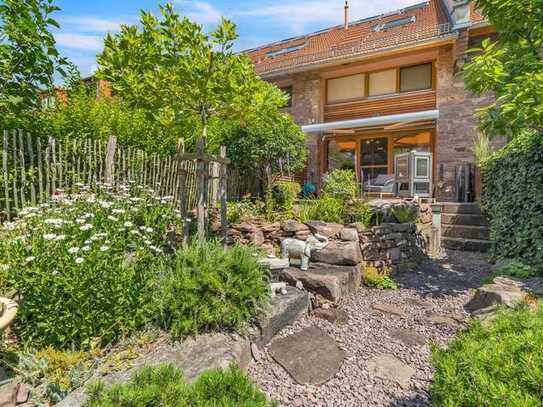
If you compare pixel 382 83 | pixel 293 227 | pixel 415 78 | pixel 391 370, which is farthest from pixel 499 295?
pixel 382 83

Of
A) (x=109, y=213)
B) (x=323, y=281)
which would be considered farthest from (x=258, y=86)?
(x=323, y=281)

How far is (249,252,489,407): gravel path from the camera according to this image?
2.48m

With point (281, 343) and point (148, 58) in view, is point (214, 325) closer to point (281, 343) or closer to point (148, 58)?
point (281, 343)

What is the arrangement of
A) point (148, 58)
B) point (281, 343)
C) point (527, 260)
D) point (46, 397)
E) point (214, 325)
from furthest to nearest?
1. point (527, 260)
2. point (148, 58)
3. point (281, 343)
4. point (214, 325)
5. point (46, 397)

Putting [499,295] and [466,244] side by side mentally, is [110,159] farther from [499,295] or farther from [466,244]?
[466,244]

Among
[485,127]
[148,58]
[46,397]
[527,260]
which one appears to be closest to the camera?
[46,397]

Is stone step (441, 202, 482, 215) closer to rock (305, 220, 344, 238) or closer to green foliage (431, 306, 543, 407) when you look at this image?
rock (305, 220, 344, 238)

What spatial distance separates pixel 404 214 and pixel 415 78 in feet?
24.6

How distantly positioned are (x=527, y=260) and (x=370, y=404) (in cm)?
390

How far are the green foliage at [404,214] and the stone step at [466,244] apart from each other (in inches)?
64.9

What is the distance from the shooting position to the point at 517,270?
4.42 m

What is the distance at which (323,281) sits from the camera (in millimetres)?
4133

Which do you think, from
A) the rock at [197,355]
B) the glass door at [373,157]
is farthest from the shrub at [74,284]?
the glass door at [373,157]

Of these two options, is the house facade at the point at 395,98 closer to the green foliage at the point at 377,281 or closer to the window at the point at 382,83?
the window at the point at 382,83
